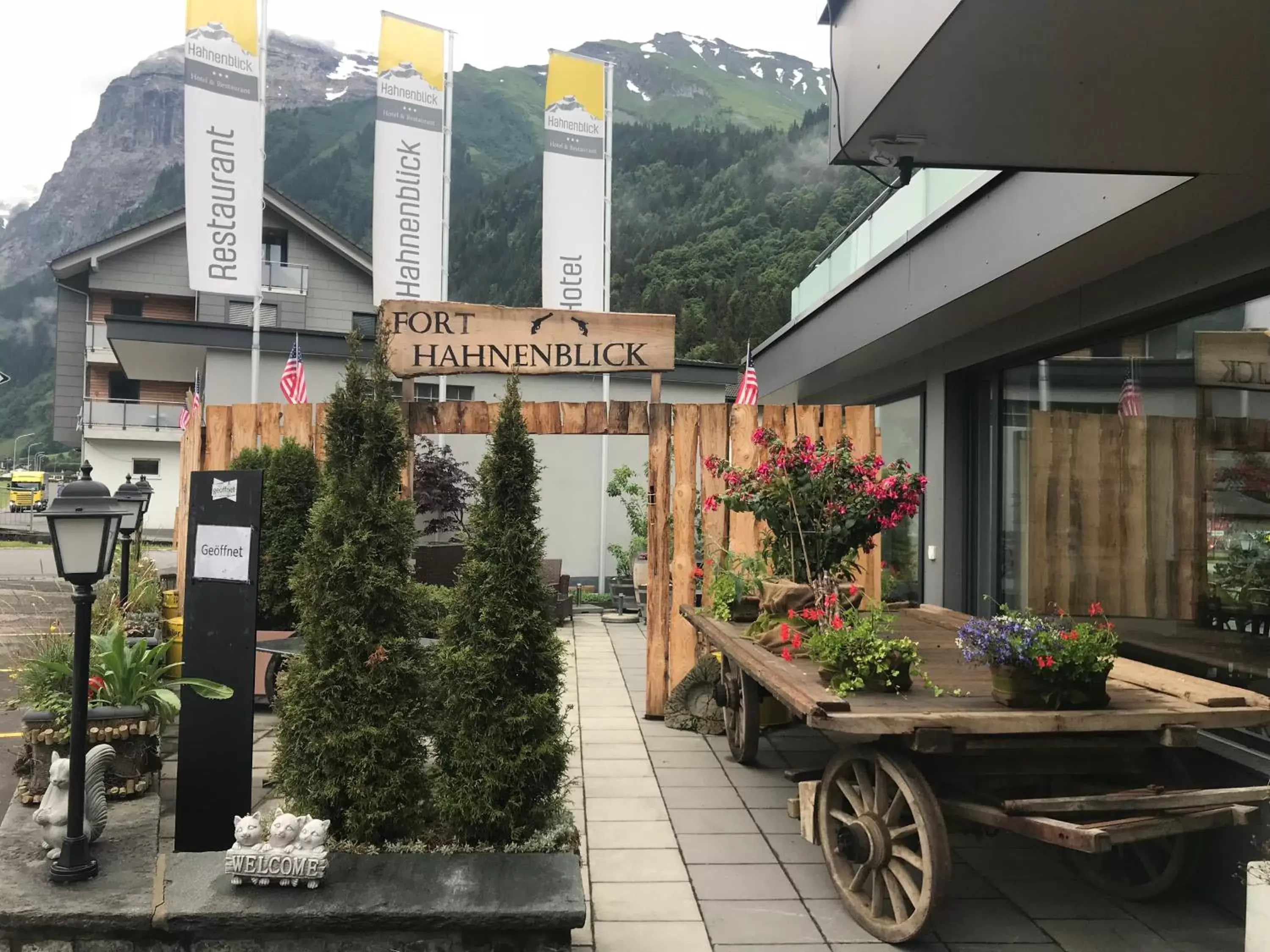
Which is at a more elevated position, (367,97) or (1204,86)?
(367,97)

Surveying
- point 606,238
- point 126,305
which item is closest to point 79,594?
point 606,238

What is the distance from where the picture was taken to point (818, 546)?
5422 mm

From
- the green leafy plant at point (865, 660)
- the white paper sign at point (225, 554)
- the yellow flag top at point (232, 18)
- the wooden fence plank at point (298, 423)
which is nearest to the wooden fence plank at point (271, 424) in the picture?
the wooden fence plank at point (298, 423)

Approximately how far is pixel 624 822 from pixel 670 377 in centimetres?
1291

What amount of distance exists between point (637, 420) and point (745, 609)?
5.81ft

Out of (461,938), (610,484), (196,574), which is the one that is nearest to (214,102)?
(610,484)

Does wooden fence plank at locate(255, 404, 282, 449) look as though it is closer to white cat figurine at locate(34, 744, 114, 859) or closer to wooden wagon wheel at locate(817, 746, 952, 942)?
white cat figurine at locate(34, 744, 114, 859)

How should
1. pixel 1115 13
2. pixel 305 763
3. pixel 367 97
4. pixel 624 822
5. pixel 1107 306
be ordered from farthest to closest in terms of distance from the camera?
pixel 367 97
pixel 1107 306
pixel 624 822
pixel 305 763
pixel 1115 13

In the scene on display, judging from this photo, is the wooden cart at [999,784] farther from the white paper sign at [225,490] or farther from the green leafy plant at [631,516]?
the green leafy plant at [631,516]

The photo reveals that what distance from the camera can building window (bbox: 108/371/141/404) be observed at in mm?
27984

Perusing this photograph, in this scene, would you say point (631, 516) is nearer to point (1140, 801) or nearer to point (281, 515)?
point (281, 515)

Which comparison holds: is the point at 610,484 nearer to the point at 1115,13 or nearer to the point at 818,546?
the point at 818,546

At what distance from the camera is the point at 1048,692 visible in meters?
3.55

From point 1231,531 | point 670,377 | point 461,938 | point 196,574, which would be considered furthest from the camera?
point 670,377
